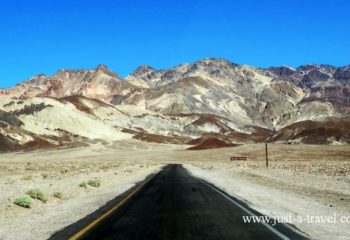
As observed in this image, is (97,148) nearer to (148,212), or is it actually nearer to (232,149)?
(232,149)

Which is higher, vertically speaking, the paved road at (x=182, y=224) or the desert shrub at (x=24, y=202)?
the desert shrub at (x=24, y=202)

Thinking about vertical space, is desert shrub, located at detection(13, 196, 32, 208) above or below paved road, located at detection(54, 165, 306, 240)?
above

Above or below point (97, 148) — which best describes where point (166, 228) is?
below

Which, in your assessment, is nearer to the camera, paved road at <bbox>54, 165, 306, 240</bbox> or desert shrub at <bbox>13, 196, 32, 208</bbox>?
paved road at <bbox>54, 165, 306, 240</bbox>

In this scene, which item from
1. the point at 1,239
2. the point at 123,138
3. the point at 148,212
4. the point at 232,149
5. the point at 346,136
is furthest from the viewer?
the point at 123,138

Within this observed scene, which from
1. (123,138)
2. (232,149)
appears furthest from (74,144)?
(232,149)

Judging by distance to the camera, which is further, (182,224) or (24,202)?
(24,202)

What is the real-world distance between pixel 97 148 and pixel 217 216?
454 ft

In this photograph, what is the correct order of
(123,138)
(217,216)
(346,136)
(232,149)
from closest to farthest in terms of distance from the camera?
(217,216)
(232,149)
(346,136)
(123,138)

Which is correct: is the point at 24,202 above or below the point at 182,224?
above

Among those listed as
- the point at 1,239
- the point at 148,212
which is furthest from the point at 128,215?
the point at 1,239

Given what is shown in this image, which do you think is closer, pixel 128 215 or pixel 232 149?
pixel 128 215

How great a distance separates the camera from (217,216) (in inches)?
575

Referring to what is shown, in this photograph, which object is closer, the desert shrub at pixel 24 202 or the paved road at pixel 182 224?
the paved road at pixel 182 224
